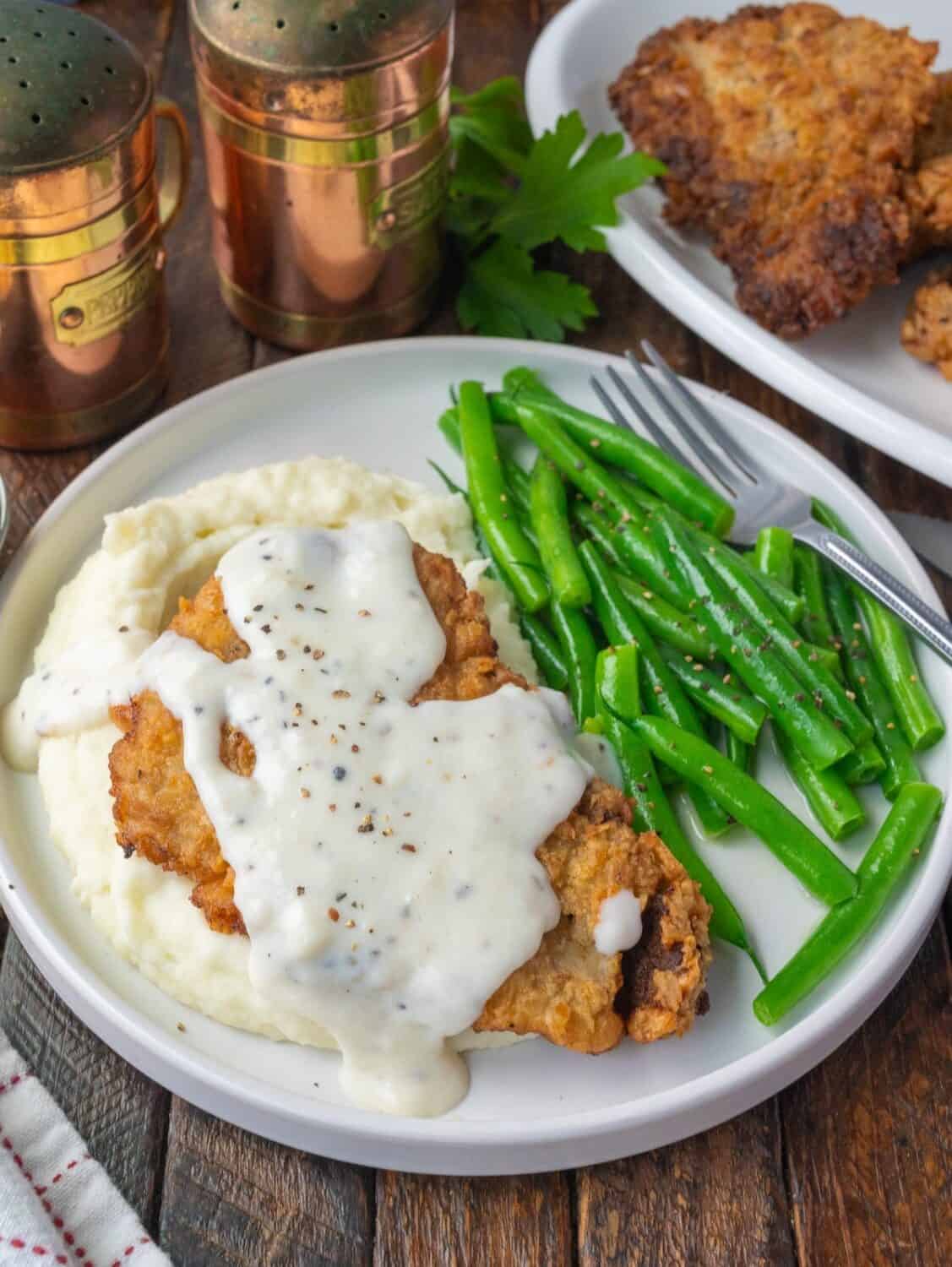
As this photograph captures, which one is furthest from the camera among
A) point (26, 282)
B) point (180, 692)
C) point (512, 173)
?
point (512, 173)

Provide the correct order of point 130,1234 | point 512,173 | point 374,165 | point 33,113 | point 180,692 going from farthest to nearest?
point 512,173
point 374,165
point 33,113
point 180,692
point 130,1234

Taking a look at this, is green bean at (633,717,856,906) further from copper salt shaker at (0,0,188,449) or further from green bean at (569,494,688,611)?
copper salt shaker at (0,0,188,449)

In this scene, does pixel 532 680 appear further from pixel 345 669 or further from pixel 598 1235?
pixel 598 1235

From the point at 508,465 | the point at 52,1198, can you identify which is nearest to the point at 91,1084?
the point at 52,1198

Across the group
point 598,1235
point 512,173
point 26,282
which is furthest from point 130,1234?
point 512,173

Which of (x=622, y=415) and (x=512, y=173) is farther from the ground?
(x=512, y=173)

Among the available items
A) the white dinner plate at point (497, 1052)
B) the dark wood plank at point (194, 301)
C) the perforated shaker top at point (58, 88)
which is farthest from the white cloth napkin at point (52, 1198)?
the dark wood plank at point (194, 301)

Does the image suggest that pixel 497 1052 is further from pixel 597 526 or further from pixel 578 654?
pixel 597 526
